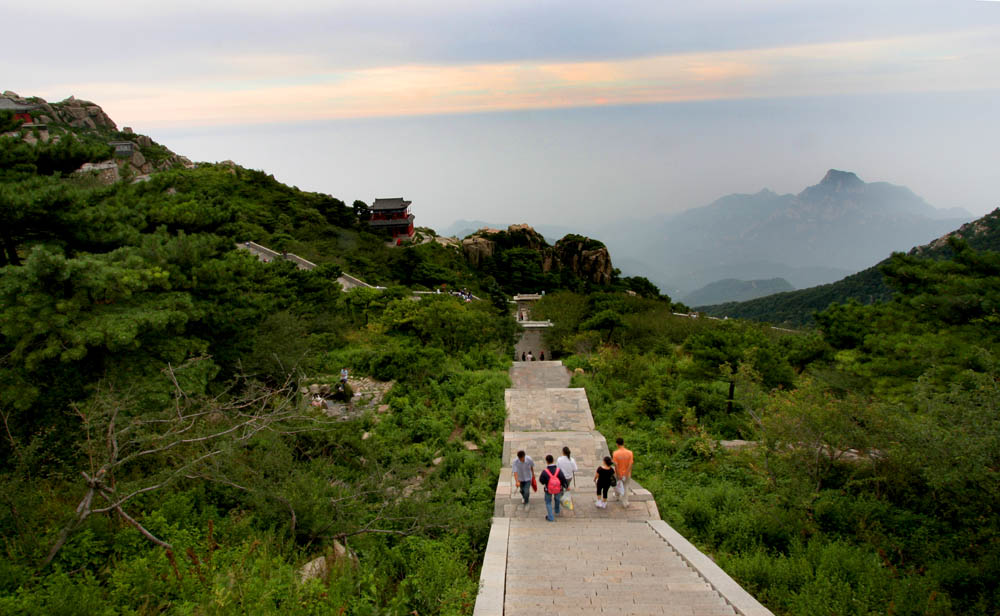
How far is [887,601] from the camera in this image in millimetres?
6070

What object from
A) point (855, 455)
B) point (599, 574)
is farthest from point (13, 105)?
point (855, 455)

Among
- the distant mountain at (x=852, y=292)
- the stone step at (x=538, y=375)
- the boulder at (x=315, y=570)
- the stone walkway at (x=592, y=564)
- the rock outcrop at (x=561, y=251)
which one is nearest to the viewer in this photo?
the boulder at (x=315, y=570)

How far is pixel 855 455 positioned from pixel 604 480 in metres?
5.15

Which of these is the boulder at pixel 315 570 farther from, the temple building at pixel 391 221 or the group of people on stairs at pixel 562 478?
the temple building at pixel 391 221

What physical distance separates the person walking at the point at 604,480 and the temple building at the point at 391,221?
46.3 metres

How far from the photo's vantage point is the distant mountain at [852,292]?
48.8 m

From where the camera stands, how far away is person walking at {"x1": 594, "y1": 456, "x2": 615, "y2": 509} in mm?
8867

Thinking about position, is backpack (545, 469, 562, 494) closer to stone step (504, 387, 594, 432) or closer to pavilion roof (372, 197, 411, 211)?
stone step (504, 387, 594, 432)

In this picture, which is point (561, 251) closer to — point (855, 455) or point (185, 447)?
point (855, 455)

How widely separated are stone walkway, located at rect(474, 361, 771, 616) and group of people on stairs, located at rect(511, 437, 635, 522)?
0.22 meters

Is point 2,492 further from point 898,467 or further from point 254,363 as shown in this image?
point 898,467

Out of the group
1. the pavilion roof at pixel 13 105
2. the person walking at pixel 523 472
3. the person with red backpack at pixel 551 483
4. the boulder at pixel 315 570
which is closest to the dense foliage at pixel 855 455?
the person with red backpack at pixel 551 483

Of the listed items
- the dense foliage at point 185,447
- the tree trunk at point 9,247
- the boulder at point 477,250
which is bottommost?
the dense foliage at point 185,447

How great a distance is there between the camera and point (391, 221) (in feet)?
177
